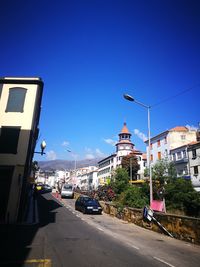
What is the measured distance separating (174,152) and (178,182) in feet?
62.5

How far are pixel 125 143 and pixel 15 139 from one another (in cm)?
6458

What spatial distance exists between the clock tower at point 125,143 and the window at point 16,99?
203ft

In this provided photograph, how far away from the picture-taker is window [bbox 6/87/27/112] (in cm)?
1836

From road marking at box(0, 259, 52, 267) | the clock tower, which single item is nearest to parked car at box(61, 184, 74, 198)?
road marking at box(0, 259, 52, 267)

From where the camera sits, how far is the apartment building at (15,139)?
1607 centimetres

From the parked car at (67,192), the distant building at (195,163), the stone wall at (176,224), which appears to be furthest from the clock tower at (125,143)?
the stone wall at (176,224)

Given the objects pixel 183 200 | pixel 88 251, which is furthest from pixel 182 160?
pixel 88 251

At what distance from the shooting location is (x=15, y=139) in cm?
1753

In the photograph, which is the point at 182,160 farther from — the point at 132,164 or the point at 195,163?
the point at 132,164

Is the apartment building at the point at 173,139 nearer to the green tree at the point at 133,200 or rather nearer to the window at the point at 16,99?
the green tree at the point at 133,200

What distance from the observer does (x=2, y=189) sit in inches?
643

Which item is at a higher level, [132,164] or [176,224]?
[132,164]

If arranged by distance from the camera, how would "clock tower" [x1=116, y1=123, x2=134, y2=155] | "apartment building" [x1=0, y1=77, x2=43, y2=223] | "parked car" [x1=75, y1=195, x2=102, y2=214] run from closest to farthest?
"apartment building" [x1=0, y1=77, x2=43, y2=223] < "parked car" [x1=75, y1=195, x2=102, y2=214] < "clock tower" [x1=116, y1=123, x2=134, y2=155]

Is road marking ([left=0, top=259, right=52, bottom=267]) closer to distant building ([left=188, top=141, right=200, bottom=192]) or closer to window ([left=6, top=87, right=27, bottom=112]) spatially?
window ([left=6, top=87, right=27, bottom=112])
